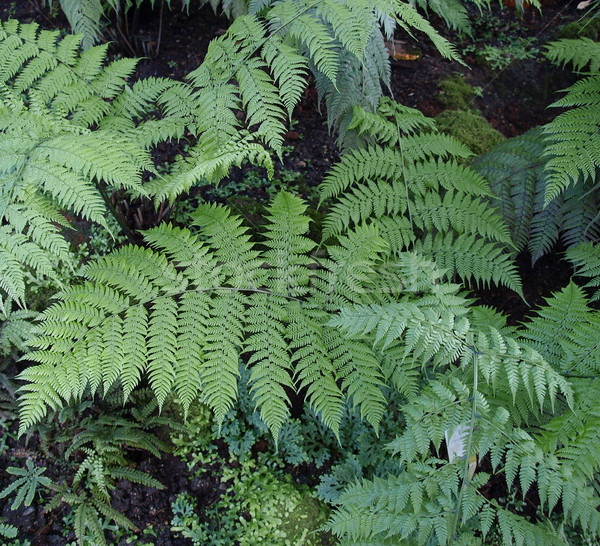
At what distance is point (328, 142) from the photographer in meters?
3.72

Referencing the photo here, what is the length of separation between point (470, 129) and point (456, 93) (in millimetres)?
483

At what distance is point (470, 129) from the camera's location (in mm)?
3752

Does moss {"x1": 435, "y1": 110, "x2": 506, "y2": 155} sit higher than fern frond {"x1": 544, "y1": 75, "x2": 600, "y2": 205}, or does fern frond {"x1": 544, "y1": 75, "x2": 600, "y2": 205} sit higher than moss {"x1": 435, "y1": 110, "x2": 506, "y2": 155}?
fern frond {"x1": 544, "y1": 75, "x2": 600, "y2": 205}

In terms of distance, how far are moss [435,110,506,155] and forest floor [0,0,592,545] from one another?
0.18 meters

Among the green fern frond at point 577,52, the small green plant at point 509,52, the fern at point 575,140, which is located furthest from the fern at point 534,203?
the small green plant at point 509,52

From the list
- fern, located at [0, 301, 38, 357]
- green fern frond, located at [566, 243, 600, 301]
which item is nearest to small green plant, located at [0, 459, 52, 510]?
fern, located at [0, 301, 38, 357]

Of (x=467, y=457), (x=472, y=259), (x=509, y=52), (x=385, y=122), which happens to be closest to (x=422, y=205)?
(x=472, y=259)

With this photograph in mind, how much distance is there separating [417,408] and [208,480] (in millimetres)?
1262

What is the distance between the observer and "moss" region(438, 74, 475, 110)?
3975 mm

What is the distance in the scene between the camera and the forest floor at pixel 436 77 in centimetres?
338

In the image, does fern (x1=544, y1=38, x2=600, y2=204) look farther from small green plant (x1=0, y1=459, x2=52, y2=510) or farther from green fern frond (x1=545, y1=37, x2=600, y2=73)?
small green plant (x1=0, y1=459, x2=52, y2=510)

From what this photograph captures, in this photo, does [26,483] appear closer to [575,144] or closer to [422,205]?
[422,205]

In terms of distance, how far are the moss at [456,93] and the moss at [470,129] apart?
0.14m

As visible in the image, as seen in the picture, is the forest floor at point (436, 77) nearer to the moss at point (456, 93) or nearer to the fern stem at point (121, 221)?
the moss at point (456, 93)
